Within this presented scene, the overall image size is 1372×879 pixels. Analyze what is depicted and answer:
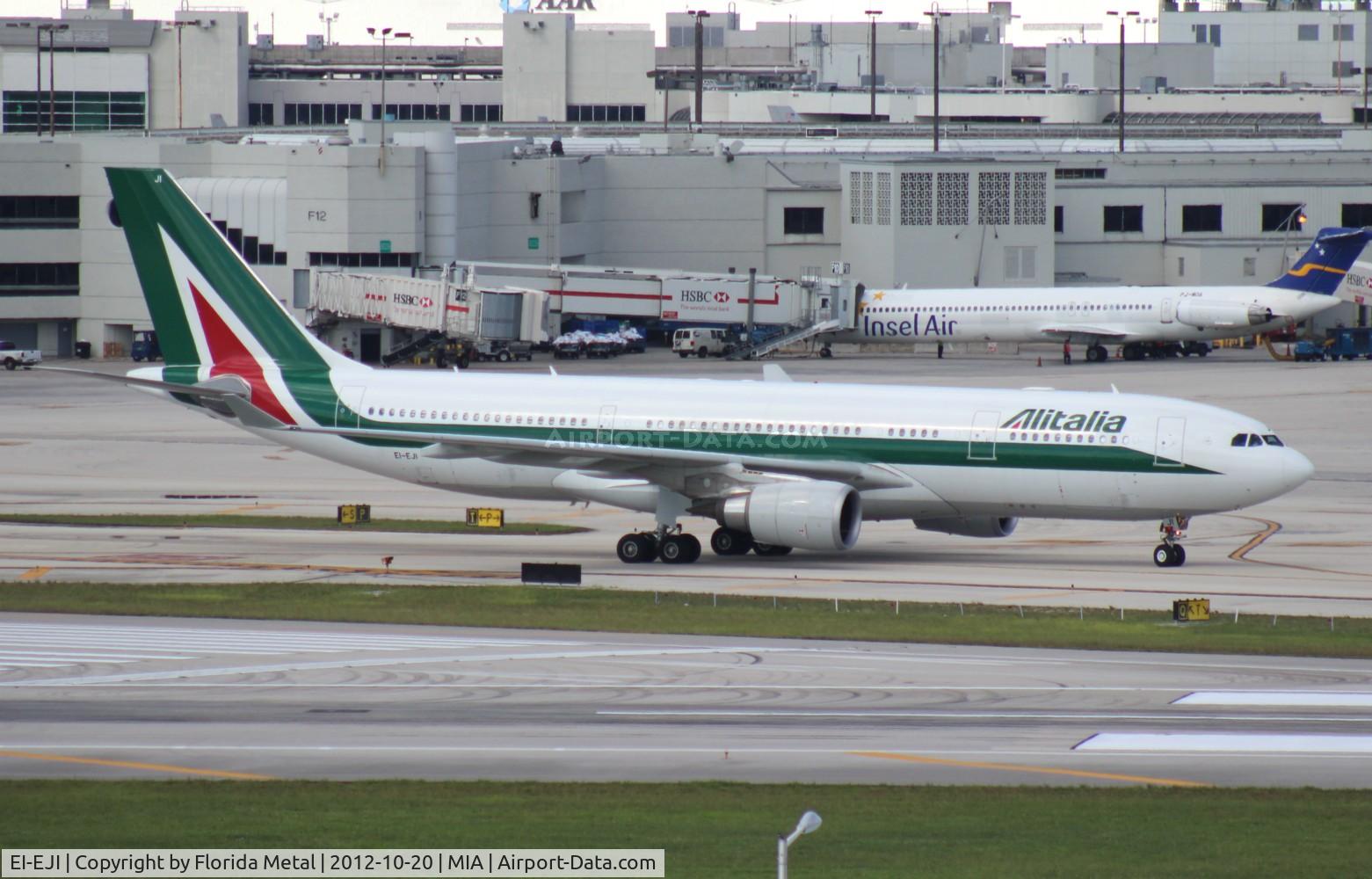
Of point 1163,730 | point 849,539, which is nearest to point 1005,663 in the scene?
point 1163,730

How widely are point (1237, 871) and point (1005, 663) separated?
1270cm

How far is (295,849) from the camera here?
19.1 m

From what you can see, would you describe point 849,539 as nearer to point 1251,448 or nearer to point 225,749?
point 1251,448

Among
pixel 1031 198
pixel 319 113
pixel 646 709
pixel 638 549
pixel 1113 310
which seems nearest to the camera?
pixel 646 709

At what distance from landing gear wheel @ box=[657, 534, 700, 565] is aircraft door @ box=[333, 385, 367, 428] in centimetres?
861

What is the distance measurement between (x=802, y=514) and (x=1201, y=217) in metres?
82.1

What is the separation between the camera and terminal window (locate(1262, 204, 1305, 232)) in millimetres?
116562

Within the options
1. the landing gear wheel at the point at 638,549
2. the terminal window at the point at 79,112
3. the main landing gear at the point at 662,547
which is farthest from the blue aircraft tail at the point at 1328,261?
the terminal window at the point at 79,112

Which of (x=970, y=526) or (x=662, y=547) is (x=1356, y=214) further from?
(x=662, y=547)

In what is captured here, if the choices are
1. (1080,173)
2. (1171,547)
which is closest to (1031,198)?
(1080,173)

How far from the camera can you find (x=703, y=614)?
3659 cm

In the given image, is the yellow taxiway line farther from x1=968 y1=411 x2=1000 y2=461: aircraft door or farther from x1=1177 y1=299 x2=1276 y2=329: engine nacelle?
x1=1177 y1=299 x2=1276 y2=329: engine nacelle

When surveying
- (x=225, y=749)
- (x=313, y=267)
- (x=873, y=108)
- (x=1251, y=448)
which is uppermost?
(x=873, y=108)

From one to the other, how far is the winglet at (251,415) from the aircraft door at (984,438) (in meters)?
17.5
